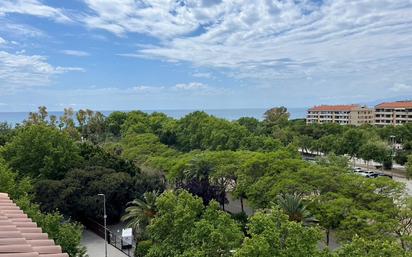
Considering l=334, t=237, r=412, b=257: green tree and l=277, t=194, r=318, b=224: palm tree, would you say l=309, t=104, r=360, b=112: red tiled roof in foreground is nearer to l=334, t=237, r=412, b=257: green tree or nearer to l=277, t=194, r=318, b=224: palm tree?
l=277, t=194, r=318, b=224: palm tree

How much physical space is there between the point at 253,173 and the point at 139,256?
11903 millimetres

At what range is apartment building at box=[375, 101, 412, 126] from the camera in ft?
335

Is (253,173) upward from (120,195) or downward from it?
upward

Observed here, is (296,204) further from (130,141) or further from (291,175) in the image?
(130,141)

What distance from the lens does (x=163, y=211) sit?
63.9 feet

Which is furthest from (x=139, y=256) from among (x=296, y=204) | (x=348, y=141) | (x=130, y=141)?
(x=348, y=141)

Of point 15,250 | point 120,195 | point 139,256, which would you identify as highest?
point 15,250

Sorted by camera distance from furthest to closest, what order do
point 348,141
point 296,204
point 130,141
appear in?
point 348,141 < point 130,141 < point 296,204

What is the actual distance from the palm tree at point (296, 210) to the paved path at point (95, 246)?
1143 cm

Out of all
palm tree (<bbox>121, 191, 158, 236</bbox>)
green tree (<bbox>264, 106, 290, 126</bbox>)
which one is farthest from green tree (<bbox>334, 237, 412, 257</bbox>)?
green tree (<bbox>264, 106, 290, 126</bbox>)

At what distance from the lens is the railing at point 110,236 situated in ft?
86.9

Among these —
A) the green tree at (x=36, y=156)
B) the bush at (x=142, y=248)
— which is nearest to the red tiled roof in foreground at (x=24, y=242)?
the bush at (x=142, y=248)

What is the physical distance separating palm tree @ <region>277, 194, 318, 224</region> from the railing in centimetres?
1112

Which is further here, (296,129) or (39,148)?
(296,129)
